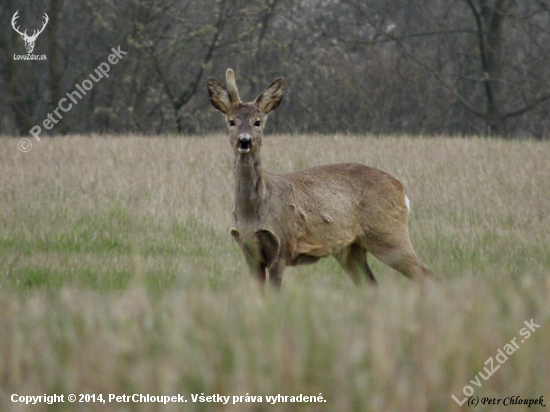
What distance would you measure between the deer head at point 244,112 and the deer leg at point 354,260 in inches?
54.1

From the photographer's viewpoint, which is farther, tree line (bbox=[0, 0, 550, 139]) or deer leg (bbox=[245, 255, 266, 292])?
tree line (bbox=[0, 0, 550, 139])

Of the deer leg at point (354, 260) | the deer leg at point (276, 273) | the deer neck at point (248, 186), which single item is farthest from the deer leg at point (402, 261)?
the deer neck at point (248, 186)

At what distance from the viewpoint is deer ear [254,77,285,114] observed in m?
6.30

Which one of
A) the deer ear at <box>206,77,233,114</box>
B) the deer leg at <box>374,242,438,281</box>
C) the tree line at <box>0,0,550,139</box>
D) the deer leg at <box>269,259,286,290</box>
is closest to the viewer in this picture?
the deer leg at <box>269,259,286,290</box>

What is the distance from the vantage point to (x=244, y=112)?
607 centimetres

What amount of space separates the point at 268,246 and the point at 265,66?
22.1 meters

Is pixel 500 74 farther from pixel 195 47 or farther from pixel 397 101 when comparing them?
pixel 195 47

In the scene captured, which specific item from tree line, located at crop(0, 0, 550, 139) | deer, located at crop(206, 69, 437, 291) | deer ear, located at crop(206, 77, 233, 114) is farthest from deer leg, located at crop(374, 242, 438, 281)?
tree line, located at crop(0, 0, 550, 139)

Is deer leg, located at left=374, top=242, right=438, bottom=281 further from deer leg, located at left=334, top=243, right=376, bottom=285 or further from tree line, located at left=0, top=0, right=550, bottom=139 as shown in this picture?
tree line, located at left=0, top=0, right=550, bottom=139

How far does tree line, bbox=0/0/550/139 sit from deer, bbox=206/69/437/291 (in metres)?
18.5

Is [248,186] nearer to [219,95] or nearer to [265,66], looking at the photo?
[219,95]

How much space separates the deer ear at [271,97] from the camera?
6297mm

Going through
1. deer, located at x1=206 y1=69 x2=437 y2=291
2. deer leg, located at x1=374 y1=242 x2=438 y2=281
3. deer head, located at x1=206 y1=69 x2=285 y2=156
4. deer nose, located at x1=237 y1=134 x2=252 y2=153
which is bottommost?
deer leg, located at x1=374 y1=242 x2=438 y2=281

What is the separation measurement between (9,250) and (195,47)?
2008 cm
